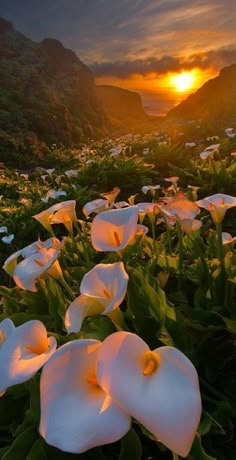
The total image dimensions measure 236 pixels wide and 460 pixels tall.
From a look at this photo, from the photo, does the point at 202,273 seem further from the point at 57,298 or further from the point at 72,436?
the point at 72,436

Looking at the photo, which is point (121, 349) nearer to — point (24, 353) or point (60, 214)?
point (24, 353)

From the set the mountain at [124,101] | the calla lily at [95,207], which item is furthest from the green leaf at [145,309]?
the mountain at [124,101]

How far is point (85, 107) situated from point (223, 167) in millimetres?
45936

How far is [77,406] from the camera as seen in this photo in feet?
3.15

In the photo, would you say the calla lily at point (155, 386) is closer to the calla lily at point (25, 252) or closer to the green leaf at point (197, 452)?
the green leaf at point (197, 452)

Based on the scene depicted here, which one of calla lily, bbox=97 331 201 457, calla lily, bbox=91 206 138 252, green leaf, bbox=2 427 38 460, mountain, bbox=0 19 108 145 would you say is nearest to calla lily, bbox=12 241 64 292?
calla lily, bbox=91 206 138 252

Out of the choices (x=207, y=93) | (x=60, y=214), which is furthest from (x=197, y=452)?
(x=207, y=93)

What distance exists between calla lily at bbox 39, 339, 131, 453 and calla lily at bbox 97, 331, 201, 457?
1.7 inches

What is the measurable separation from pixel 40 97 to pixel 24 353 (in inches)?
1337

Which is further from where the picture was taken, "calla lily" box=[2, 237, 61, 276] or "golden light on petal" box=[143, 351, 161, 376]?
"calla lily" box=[2, 237, 61, 276]

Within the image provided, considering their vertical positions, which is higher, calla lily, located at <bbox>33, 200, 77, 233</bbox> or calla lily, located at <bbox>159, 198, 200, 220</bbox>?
calla lily, located at <bbox>159, 198, 200, 220</bbox>

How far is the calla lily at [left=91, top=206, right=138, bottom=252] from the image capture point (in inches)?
59.3

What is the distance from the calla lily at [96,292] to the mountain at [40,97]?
20.9m

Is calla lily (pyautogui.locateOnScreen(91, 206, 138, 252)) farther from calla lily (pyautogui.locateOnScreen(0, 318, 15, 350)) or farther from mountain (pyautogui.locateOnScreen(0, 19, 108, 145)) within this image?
mountain (pyautogui.locateOnScreen(0, 19, 108, 145))
